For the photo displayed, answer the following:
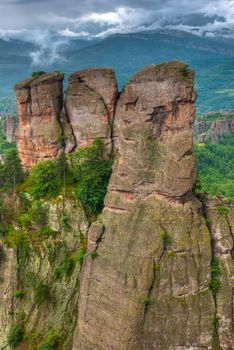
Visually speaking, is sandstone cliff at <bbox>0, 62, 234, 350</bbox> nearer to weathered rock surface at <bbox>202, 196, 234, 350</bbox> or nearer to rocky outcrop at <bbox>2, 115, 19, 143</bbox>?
weathered rock surface at <bbox>202, 196, 234, 350</bbox>

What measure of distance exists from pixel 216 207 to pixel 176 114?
7.40m

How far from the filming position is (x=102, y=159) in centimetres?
3584

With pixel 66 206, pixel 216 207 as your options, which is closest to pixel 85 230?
pixel 66 206

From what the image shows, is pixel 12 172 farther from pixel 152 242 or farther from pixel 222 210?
pixel 222 210

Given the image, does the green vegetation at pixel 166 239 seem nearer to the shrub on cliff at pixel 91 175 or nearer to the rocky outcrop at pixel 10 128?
the shrub on cliff at pixel 91 175

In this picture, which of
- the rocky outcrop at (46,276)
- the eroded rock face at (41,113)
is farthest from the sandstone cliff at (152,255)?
the eroded rock face at (41,113)

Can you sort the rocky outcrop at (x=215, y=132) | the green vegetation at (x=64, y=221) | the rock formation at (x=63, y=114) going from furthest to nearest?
the rocky outcrop at (x=215, y=132), the rock formation at (x=63, y=114), the green vegetation at (x=64, y=221)

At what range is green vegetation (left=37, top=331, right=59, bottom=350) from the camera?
29.5m

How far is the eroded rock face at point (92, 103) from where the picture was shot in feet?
116

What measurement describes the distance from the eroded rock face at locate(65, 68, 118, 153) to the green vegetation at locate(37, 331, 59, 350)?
15439 millimetres

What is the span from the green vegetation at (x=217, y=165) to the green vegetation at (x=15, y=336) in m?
51.3

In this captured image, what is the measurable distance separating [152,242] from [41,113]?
16.6 m

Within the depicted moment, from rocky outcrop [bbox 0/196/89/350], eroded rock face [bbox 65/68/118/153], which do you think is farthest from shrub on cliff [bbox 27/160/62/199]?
eroded rock face [bbox 65/68/118/153]

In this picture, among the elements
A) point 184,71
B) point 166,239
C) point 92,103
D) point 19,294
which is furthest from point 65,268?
point 184,71
